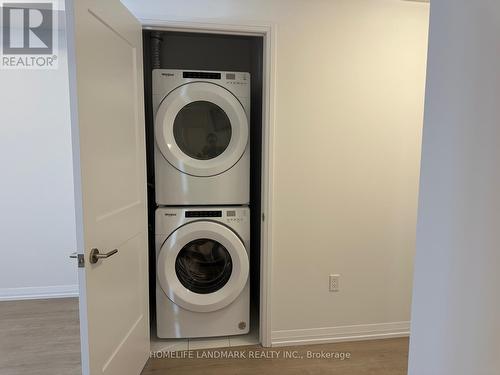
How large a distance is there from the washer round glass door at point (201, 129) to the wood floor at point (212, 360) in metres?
1.19

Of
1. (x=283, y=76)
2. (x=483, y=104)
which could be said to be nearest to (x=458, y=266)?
(x=483, y=104)

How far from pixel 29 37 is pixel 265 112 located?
217 centimetres

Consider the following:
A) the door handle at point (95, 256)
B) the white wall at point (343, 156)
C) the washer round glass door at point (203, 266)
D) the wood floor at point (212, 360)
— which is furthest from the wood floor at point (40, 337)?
the white wall at point (343, 156)

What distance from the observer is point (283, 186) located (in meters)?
2.10

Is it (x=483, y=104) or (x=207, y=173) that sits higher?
(x=483, y=104)

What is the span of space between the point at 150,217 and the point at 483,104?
81.4 inches

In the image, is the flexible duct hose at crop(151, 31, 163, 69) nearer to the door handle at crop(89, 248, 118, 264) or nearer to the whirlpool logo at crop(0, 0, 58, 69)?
the whirlpool logo at crop(0, 0, 58, 69)

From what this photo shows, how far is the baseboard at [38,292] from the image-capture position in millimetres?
2863

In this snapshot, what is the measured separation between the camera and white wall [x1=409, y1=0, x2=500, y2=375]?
0.79 m

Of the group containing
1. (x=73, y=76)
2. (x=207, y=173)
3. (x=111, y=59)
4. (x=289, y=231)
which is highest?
(x=111, y=59)

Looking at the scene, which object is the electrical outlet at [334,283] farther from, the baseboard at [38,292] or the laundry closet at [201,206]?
the baseboard at [38,292]

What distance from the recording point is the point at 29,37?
269 centimetres

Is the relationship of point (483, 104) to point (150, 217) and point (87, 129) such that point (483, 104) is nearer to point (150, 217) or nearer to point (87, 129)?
point (87, 129)

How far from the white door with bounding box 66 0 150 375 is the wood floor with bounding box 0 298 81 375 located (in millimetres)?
567
